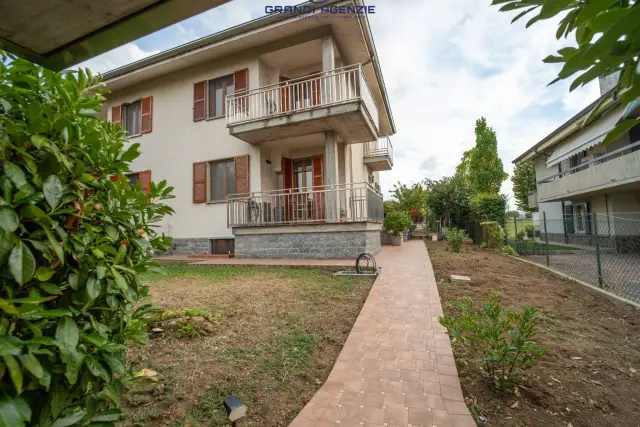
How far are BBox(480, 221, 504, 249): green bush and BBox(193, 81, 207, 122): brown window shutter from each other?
44.6 ft

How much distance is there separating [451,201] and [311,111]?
13.4 metres

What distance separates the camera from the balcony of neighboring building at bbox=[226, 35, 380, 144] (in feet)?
27.6

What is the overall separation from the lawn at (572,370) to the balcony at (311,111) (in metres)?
5.73

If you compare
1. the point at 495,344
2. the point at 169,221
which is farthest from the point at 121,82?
the point at 495,344

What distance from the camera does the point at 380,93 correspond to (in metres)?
13.5

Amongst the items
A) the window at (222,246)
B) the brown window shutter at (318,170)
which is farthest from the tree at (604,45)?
the window at (222,246)

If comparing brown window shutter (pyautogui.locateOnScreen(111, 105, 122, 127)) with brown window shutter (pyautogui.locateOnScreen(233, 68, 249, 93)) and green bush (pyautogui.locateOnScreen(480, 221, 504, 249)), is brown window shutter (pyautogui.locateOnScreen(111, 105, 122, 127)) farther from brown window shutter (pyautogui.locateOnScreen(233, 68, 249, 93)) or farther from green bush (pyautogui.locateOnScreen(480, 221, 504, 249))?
green bush (pyautogui.locateOnScreen(480, 221, 504, 249))

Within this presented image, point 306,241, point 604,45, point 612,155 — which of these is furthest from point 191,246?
point 612,155

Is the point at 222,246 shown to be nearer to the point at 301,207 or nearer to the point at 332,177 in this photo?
the point at 301,207

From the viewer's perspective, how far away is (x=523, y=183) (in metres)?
34.4

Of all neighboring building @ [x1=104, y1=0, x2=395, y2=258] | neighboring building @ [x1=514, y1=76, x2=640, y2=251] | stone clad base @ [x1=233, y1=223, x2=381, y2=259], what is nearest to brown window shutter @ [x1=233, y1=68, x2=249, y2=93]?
neighboring building @ [x1=104, y1=0, x2=395, y2=258]

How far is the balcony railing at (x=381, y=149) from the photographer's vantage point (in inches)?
587

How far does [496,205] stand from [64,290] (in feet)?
62.5

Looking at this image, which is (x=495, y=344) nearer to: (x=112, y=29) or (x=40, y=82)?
(x=40, y=82)
